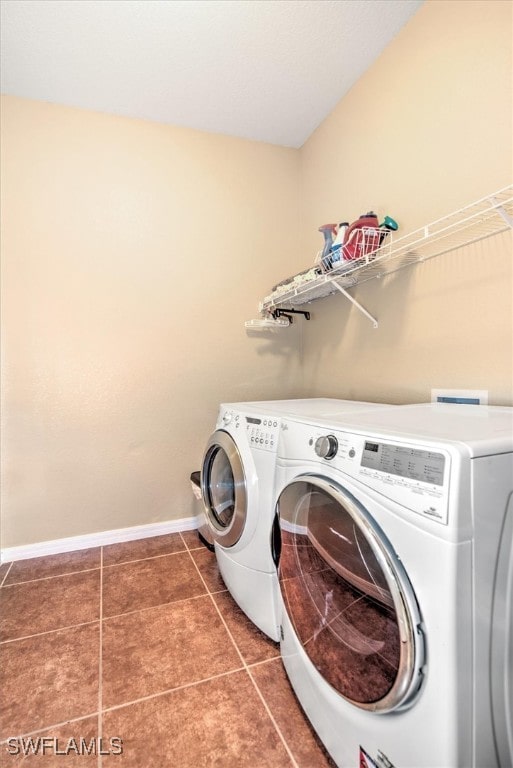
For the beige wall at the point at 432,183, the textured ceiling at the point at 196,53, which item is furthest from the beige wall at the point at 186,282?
the textured ceiling at the point at 196,53

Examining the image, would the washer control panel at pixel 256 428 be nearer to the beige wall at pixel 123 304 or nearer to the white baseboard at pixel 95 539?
the beige wall at pixel 123 304

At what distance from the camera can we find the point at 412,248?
147 cm

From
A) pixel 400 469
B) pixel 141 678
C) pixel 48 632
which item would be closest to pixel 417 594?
pixel 400 469

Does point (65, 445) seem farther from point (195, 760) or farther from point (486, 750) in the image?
point (486, 750)

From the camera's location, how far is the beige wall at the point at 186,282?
150cm

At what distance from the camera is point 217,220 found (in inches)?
94.3

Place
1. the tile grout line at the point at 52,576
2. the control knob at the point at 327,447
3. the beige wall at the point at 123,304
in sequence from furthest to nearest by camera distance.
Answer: the beige wall at the point at 123,304, the tile grout line at the point at 52,576, the control knob at the point at 327,447

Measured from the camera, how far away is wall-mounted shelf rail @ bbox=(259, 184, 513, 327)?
1170 mm

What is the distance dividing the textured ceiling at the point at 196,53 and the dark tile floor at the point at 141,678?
2488 millimetres

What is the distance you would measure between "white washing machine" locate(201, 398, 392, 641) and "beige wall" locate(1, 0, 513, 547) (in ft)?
2.14

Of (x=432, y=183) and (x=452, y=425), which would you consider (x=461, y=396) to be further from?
(x=432, y=183)

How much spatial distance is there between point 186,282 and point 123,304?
41cm

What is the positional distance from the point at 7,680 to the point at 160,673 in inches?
19.6

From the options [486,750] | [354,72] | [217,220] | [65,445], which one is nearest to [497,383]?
[486,750]
